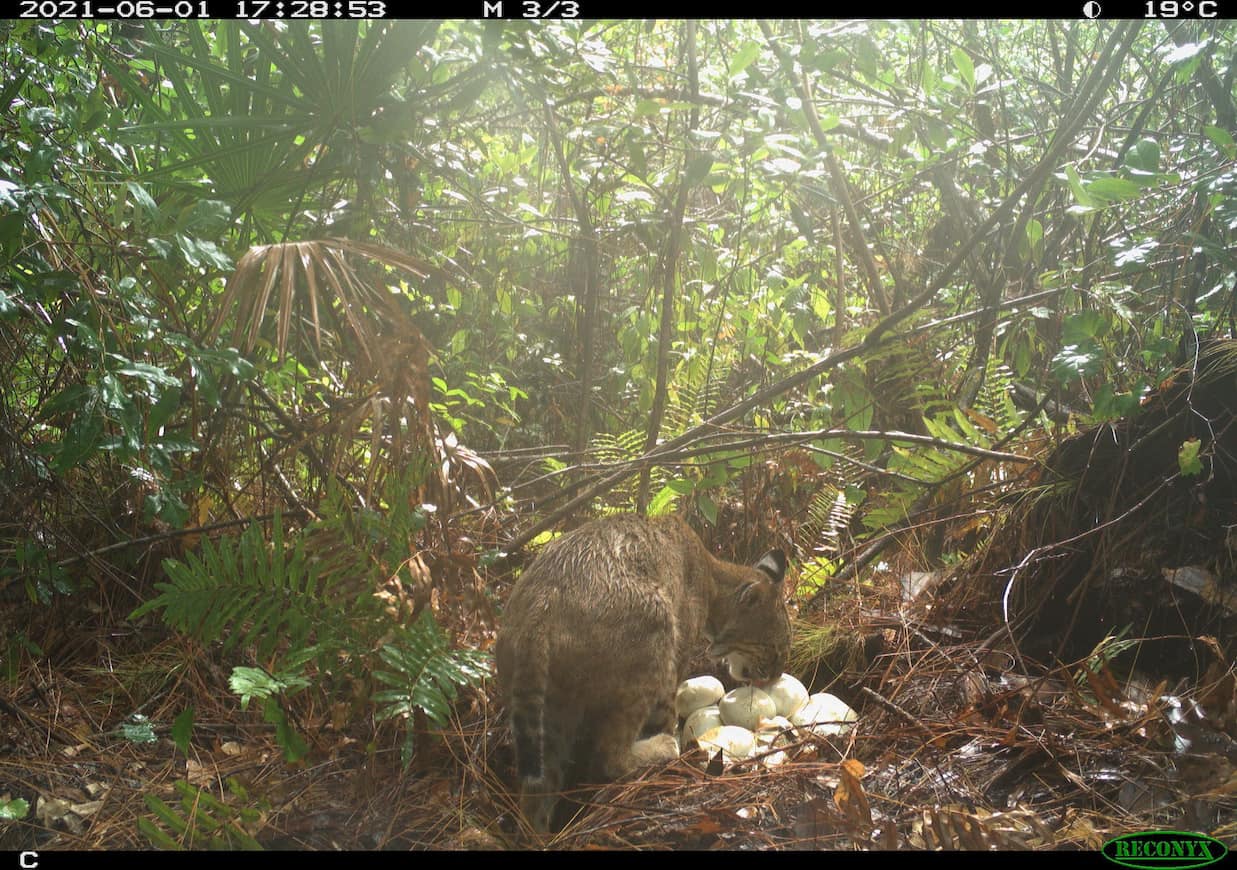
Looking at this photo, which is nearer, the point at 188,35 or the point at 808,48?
the point at 808,48

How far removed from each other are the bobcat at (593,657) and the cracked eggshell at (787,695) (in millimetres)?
94

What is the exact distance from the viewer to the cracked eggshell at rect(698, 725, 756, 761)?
3.90 meters

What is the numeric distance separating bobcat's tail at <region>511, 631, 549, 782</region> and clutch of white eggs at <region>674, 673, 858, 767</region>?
0.74 meters

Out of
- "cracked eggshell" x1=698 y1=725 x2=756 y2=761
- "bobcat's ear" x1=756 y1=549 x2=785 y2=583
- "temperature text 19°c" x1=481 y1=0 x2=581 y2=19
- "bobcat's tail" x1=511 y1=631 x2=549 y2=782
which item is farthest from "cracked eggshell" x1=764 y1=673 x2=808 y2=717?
"temperature text 19°c" x1=481 y1=0 x2=581 y2=19

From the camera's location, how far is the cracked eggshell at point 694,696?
449 cm

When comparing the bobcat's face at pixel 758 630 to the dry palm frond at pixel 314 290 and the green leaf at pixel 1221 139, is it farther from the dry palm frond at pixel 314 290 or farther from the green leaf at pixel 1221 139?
the green leaf at pixel 1221 139

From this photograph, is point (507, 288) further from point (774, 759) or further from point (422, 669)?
point (774, 759)

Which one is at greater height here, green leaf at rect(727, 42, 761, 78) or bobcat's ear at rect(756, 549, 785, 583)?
green leaf at rect(727, 42, 761, 78)

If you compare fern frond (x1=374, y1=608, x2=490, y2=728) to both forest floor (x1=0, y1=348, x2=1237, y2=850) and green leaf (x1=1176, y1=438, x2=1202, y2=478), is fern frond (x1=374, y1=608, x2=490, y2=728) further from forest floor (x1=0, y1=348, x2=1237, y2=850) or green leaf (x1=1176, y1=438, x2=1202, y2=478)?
green leaf (x1=1176, y1=438, x2=1202, y2=478)

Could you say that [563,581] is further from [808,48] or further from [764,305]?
[764,305]

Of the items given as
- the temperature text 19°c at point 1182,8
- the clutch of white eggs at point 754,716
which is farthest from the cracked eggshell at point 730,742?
the temperature text 19°c at point 1182,8

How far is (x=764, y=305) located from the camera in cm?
646
